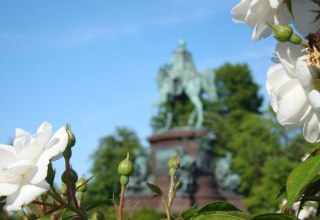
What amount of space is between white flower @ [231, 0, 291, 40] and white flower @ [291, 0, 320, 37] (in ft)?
0.04

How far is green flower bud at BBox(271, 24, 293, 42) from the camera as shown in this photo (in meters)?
0.74

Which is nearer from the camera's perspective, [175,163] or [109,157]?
[175,163]

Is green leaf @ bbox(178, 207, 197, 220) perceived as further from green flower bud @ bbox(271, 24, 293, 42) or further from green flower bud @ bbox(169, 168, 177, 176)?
green flower bud @ bbox(271, 24, 293, 42)

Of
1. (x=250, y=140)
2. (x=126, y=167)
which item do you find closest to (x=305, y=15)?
(x=126, y=167)

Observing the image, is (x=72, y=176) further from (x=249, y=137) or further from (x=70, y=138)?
(x=249, y=137)

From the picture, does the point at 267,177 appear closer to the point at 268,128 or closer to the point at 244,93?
the point at 268,128

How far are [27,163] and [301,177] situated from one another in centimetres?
34

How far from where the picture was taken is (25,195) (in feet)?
2.42

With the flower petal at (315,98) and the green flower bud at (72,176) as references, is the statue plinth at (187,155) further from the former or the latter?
the flower petal at (315,98)

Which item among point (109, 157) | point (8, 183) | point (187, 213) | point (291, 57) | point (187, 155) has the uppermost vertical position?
point (291, 57)

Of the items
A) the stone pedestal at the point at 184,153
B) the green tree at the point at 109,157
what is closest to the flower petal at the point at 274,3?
the stone pedestal at the point at 184,153

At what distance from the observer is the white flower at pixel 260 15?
778 mm

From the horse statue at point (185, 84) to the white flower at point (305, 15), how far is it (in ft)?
59.7

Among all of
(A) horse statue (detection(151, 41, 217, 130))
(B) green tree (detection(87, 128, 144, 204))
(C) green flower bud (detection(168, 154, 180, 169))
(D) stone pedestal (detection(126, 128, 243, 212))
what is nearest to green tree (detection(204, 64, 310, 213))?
(D) stone pedestal (detection(126, 128, 243, 212))
